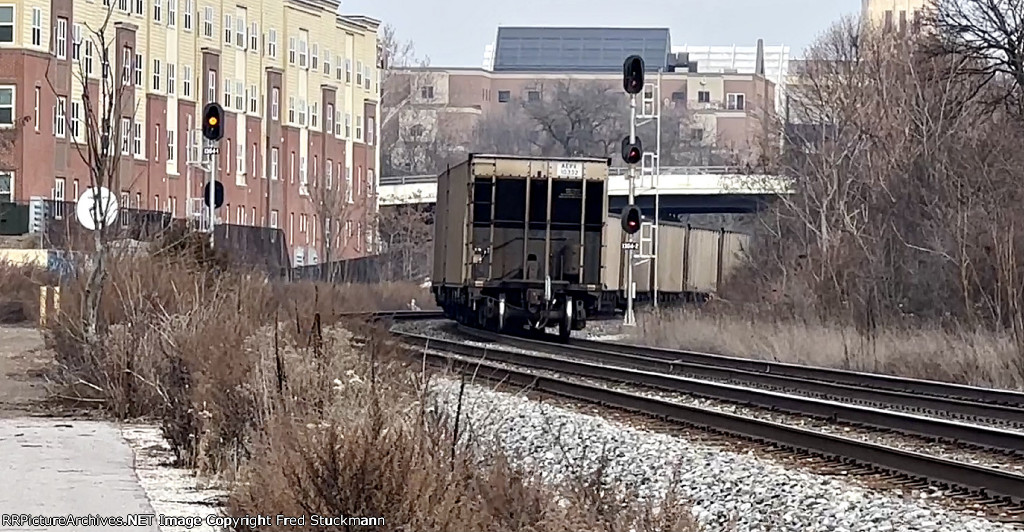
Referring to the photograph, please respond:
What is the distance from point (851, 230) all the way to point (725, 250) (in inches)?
538

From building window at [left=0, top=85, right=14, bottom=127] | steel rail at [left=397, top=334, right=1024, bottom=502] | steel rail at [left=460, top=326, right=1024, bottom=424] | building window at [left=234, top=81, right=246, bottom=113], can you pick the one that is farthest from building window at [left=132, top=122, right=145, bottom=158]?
steel rail at [left=397, top=334, right=1024, bottom=502]

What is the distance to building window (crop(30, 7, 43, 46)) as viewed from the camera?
65.9 metres

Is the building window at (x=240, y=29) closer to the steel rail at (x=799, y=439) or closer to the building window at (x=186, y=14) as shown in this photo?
the building window at (x=186, y=14)

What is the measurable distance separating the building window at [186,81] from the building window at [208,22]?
2.40m

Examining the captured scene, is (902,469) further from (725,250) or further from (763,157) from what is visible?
(763,157)

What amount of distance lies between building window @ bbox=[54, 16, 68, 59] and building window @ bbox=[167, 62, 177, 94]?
27.8 ft

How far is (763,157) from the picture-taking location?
6525cm

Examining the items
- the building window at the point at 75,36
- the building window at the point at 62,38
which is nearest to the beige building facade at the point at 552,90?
the building window at the point at 75,36

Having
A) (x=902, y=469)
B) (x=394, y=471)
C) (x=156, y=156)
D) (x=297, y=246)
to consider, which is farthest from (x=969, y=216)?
(x=297, y=246)

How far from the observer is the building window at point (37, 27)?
65875 mm

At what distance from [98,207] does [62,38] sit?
4931 centimetres

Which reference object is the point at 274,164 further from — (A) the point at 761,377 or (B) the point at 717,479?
(B) the point at 717,479

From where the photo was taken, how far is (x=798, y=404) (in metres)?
19.3

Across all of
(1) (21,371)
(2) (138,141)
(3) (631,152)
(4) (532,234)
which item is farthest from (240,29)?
(1) (21,371)
